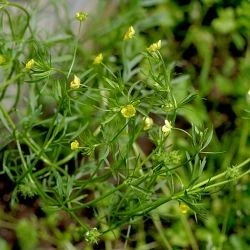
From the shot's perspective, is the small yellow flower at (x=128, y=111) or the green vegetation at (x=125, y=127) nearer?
the small yellow flower at (x=128, y=111)

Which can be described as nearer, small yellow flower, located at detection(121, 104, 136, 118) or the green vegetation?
small yellow flower, located at detection(121, 104, 136, 118)

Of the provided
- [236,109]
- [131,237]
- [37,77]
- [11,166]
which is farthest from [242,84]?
[37,77]

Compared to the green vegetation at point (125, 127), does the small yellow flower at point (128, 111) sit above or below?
above

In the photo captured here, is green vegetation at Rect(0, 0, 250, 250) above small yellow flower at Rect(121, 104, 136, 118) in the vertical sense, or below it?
below

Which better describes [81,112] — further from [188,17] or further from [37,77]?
[188,17]
